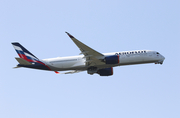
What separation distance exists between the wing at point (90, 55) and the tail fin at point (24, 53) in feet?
31.5

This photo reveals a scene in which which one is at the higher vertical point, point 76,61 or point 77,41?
point 77,41

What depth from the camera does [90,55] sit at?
53312mm

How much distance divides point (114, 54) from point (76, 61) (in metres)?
7.24

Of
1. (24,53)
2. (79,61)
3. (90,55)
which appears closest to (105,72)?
(79,61)

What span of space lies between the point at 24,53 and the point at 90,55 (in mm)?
12846

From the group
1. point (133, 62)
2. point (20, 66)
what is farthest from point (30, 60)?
point (133, 62)

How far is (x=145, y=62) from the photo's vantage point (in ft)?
187

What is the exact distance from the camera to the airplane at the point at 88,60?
54.0 metres

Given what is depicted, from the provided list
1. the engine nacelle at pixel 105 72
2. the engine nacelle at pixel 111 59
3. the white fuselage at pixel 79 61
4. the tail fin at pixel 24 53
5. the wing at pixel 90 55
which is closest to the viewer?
the wing at pixel 90 55

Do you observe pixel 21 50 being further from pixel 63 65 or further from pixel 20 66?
pixel 63 65

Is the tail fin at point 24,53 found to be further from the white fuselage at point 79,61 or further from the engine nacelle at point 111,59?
the engine nacelle at point 111,59

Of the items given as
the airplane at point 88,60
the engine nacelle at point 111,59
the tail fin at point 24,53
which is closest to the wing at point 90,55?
the airplane at point 88,60

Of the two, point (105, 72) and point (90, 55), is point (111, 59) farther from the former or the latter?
point (105, 72)

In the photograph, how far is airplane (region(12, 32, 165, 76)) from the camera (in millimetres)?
54000
